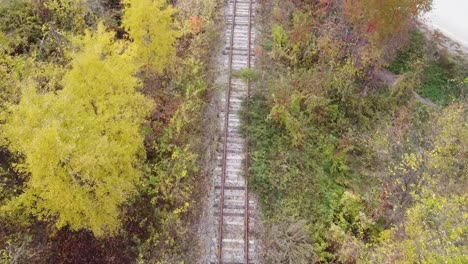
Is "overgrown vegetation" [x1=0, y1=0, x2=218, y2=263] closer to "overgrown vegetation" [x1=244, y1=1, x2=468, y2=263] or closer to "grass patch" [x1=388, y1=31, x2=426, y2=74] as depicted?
"overgrown vegetation" [x1=244, y1=1, x2=468, y2=263]

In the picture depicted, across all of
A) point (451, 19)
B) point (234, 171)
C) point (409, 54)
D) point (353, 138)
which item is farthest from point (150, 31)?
point (451, 19)

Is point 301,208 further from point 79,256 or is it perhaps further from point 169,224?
point 79,256

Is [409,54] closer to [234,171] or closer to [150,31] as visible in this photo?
[234,171]

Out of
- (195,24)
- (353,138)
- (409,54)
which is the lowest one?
(353,138)

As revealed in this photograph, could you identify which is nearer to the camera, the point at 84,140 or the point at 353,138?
the point at 84,140

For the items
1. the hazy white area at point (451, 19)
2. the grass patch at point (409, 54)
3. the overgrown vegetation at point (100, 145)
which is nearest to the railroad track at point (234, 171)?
the overgrown vegetation at point (100, 145)

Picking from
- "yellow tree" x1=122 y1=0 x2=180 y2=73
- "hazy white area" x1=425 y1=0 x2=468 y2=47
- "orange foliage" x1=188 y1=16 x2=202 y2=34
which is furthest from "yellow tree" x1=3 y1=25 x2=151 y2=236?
"hazy white area" x1=425 y1=0 x2=468 y2=47
